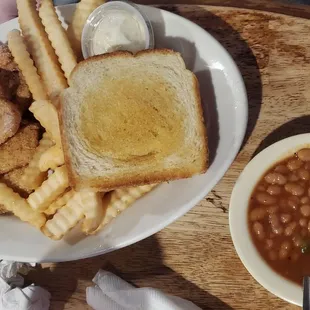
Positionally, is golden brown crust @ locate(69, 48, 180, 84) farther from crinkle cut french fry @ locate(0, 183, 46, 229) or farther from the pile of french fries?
crinkle cut french fry @ locate(0, 183, 46, 229)

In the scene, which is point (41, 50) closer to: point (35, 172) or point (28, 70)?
point (28, 70)

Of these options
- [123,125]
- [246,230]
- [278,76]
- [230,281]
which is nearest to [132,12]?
[123,125]

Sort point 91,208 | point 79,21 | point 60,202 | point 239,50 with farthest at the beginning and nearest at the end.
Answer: point 239,50 < point 79,21 < point 60,202 < point 91,208

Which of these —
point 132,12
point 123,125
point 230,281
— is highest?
point 132,12

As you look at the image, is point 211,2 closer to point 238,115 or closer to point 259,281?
point 238,115

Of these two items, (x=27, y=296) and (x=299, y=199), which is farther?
(x=27, y=296)

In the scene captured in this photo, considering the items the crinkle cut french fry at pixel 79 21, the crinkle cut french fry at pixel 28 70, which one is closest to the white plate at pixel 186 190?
the crinkle cut french fry at pixel 79 21

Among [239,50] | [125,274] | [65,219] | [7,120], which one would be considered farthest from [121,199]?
[239,50]
